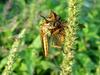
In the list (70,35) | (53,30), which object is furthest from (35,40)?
(70,35)

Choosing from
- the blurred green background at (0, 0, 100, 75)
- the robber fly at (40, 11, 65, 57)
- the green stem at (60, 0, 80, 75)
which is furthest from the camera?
the blurred green background at (0, 0, 100, 75)

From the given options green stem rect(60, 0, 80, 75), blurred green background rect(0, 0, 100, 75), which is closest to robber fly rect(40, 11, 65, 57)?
green stem rect(60, 0, 80, 75)

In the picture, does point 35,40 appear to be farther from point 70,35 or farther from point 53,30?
point 70,35

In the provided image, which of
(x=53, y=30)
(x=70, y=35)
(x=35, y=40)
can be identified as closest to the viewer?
(x=70, y=35)

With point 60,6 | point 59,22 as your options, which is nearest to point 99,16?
point 60,6

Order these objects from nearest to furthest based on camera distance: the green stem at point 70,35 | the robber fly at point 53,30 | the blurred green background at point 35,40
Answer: the green stem at point 70,35
the robber fly at point 53,30
the blurred green background at point 35,40

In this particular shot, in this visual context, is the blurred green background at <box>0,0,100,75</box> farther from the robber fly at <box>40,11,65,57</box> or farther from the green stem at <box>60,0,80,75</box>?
the green stem at <box>60,0,80,75</box>

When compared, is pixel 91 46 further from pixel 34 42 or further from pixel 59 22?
pixel 59 22

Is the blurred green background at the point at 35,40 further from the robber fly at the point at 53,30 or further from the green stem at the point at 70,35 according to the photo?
the green stem at the point at 70,35

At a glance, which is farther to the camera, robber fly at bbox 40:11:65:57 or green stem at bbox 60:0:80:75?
robber fly at bbox 40:11:65:57

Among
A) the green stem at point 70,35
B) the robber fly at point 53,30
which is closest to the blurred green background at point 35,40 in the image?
the robber fly at point 53,30
